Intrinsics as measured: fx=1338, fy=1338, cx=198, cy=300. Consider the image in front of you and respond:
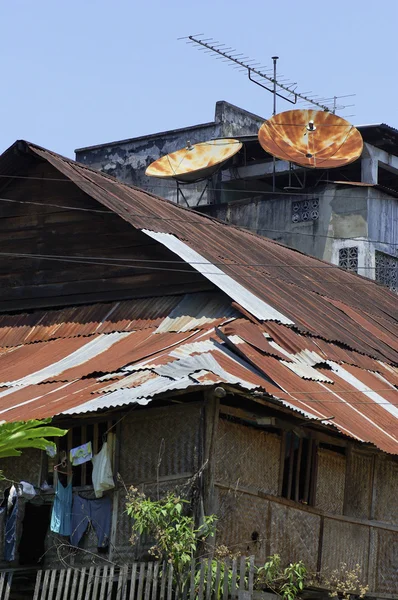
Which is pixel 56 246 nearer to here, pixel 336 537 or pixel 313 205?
pixel 336 537

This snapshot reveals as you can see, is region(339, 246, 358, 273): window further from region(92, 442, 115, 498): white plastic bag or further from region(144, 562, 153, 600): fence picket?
region(144, 562, 153, 600): fence picket

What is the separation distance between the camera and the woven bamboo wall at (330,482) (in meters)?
16.8

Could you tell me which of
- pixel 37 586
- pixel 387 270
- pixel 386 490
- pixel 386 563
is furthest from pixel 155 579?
pixel 387 270

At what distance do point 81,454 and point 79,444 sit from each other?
1.42 feet

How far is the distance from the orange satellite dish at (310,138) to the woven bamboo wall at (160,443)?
1561 cm

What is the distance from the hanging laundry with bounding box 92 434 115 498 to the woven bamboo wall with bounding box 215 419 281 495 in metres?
1.33

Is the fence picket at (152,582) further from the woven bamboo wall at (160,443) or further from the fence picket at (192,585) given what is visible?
the woven bamboo wall at (160,443)

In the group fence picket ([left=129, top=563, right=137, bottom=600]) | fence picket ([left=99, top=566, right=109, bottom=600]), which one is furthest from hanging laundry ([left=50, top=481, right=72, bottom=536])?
fence picket ([left=129, top=563, right=137, bottom=600])

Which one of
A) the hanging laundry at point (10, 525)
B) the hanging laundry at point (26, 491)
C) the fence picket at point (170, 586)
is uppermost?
the hanging laundry at point (26, 491)

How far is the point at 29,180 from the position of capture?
21.4 metres

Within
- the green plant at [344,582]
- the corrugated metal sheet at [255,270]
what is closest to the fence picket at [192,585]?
the green plant at [344,582]

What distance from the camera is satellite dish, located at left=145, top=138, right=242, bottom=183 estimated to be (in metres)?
32.2

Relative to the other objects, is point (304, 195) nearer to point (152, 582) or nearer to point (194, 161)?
point (194, 161)

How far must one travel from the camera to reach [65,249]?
67.7ft
